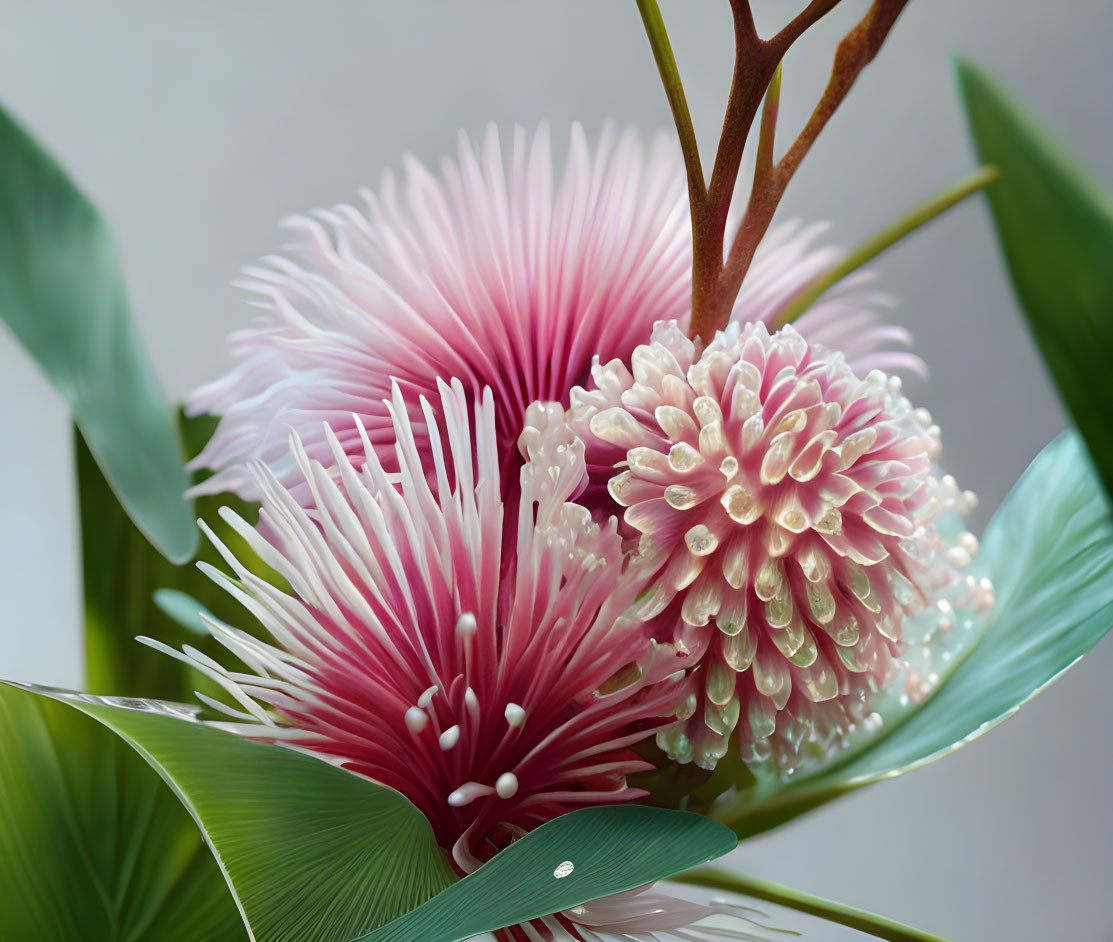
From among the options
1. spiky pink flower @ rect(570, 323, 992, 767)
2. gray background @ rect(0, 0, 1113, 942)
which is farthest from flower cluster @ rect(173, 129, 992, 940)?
gray background @ rect(0, 0, 1113, 942)

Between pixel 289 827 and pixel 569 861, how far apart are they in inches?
1.5

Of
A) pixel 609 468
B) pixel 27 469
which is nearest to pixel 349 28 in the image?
pixel 27 469

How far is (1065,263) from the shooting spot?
0.11m

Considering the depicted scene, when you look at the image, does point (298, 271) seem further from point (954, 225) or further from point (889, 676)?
point (954, 225)

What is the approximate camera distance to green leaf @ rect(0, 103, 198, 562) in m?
0.23

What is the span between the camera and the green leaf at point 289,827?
127mm

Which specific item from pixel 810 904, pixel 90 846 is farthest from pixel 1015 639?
pixel 90 846

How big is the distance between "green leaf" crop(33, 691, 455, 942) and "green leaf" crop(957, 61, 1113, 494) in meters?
0.10

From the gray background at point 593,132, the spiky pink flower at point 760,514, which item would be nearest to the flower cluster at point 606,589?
the spiky pink flower at point 760,514

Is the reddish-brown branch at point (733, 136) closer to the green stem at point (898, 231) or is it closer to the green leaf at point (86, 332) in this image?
the green stem at point (898, 231)

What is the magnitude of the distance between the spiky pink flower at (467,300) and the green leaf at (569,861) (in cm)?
7

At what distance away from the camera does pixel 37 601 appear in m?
0.40

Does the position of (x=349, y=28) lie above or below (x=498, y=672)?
above

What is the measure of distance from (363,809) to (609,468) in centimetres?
7
